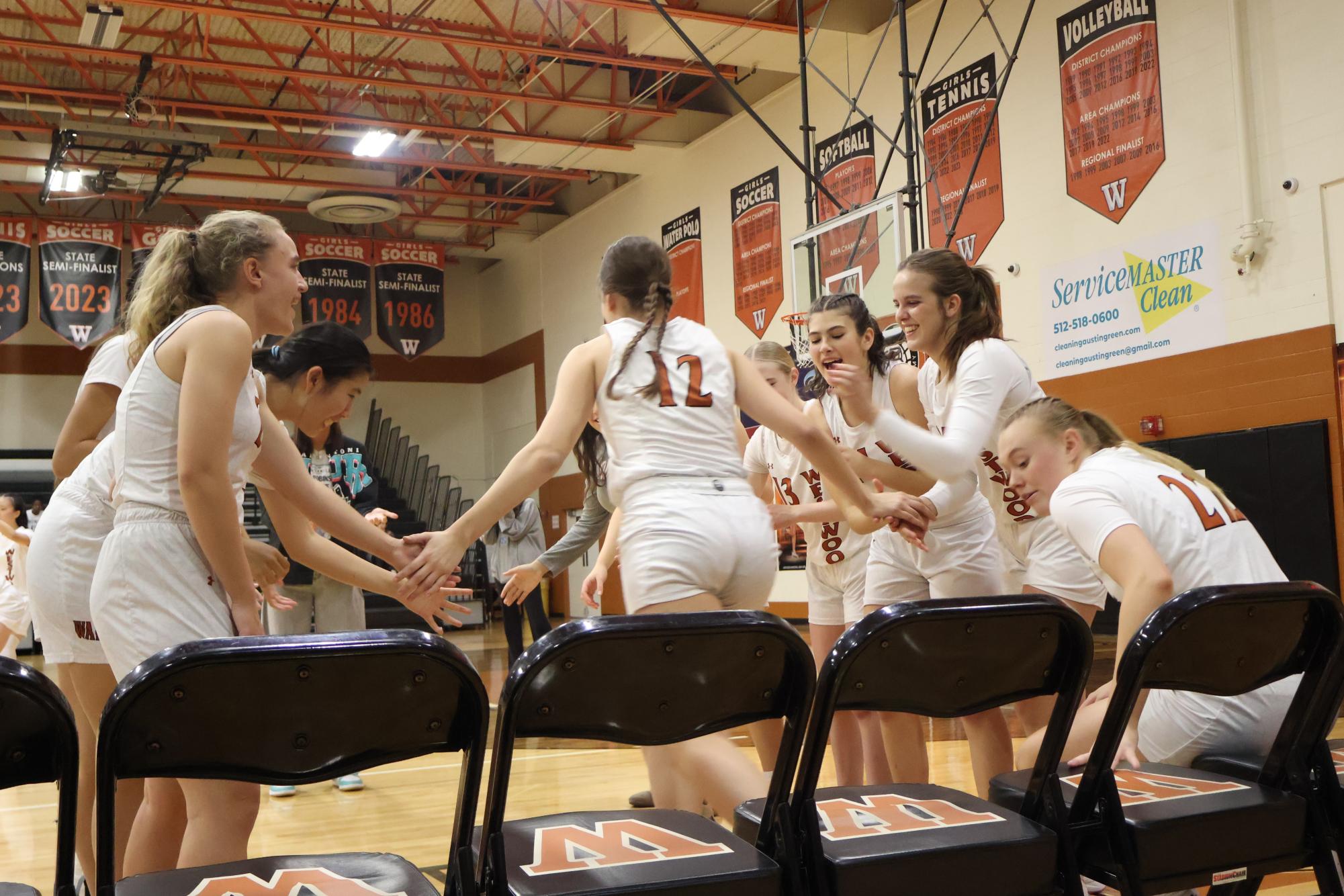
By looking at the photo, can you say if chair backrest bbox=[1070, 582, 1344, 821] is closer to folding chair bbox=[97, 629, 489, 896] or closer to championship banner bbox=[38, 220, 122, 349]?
folding chair bbox=[97, 629, 489, 896]

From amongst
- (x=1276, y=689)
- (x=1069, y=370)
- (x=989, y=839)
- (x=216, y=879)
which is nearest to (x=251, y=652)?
(x=216, y=879)

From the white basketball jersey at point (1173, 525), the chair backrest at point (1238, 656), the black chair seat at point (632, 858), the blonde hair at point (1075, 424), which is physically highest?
the blonde hair at point (1075, 424)

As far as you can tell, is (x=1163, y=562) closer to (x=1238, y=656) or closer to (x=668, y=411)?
(x=1238, y=656)

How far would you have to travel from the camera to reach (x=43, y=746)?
1.51m

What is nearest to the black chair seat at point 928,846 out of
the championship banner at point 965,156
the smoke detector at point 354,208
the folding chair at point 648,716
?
the folding chair at point 648,716

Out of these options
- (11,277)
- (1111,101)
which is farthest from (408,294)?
(1111,101)

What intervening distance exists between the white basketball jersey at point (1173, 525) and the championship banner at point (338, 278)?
1391cm

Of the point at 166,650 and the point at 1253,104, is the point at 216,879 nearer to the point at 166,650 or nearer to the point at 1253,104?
the point at 166,650

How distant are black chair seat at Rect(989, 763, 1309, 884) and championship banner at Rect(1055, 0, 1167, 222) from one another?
25.3ft

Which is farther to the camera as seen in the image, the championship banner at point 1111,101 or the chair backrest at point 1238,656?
the championship banner at point 1111,101

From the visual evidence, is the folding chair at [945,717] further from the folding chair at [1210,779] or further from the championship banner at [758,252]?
the championship banner at [758,252]

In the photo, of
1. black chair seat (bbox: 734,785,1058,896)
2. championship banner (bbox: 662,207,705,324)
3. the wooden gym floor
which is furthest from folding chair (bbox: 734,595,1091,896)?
championship banner (bbox: 662,207,705,324)

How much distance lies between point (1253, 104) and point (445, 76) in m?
9.23

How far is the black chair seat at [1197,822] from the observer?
1.96m
